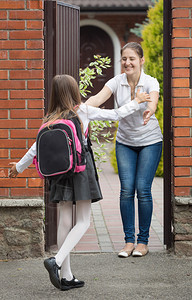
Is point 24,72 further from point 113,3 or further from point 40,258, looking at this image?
point 113,3

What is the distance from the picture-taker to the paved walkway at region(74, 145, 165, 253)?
5266mm

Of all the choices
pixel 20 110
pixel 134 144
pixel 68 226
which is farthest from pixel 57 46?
pixel 68 226

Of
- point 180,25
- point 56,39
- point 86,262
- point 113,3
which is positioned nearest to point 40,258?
point 86,262

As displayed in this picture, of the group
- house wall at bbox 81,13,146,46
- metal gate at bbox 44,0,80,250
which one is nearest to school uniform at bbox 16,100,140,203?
metal gate at bbox 44,0,80,250

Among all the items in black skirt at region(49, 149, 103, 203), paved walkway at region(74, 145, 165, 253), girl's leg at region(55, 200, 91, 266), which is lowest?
paved walkway at region(74, 145, 165, 253)

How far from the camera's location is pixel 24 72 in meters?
4.76

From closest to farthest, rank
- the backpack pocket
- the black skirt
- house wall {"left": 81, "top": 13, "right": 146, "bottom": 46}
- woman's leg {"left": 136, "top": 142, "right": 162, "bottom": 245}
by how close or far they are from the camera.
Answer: the backpack pocket, the black skirt, woman's leg {"left": 136, "top": 142, "right": 162, "bottom": 245}, house wall {"left": 81, "top": 13, "right": 146, "bottom": 46}

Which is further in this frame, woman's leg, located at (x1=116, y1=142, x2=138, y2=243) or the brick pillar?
woman's leg, located at (x1=116, y1=142, x2=138, y2=243)

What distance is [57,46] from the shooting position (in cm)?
503

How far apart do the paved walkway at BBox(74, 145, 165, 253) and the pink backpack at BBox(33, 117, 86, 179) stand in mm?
1507

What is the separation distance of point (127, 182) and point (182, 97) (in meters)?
0.85

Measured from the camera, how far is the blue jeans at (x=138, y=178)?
4855 mm

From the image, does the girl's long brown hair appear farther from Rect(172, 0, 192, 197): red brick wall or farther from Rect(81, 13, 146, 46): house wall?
Rect(81, 13, 146, 46): house wall

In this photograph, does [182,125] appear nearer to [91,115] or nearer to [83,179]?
[91,115]
